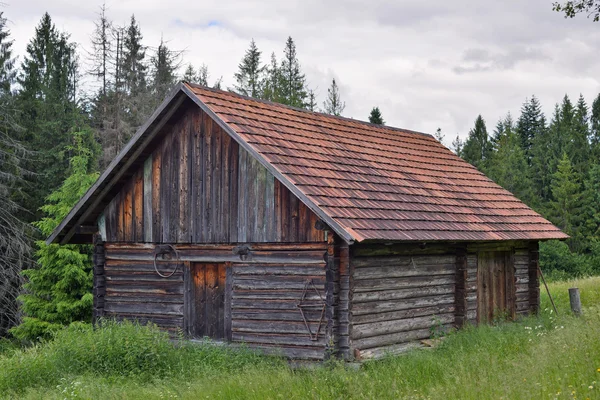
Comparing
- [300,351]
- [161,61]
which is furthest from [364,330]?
[161,61]

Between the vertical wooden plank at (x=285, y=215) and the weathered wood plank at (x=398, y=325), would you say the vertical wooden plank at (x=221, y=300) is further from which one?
the weathered wood plank at (x=398, y=325)

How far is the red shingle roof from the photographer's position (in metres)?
12.8

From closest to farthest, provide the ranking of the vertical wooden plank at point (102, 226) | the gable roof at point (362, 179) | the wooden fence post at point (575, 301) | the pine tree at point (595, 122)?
the gable roof at point (362, 179) < the vertical wooden plank at point (102, 226) < the wooden fence post at point (575, 301) < the pine tree at point (595, 122)

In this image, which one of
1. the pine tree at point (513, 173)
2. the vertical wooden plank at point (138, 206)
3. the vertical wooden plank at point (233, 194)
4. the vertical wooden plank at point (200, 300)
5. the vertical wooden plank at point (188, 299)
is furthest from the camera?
the pine tree at point (513, 173)

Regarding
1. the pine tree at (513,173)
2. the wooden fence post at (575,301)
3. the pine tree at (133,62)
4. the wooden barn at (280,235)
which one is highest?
the pine tree at (133,62)

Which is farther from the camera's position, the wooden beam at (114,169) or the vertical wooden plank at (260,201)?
the wooden beam at (114,169)

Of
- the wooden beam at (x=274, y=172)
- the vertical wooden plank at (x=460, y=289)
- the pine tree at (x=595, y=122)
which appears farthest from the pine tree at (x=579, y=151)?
the wooden beam at (x=274, y=172)

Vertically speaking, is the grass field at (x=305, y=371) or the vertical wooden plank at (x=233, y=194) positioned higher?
the vertical wooden plank at (x=233, y=194)

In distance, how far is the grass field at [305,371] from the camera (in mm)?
9008

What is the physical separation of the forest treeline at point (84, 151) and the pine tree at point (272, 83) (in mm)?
87

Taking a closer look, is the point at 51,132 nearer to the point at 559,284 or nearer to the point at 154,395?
Answer: the point at 559,284

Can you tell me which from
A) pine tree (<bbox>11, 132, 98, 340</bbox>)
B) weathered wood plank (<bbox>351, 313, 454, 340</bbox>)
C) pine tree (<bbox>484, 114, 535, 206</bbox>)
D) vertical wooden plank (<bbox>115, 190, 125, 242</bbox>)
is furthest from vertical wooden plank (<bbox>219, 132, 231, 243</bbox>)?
pine tree (<bbox>484, 114, 535, 206</bbox>)

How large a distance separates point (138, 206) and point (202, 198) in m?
1.71

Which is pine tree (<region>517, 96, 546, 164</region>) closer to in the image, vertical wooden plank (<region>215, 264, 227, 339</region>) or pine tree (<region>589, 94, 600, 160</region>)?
pine tree (<region>589, 94, 600, 160</region>)
